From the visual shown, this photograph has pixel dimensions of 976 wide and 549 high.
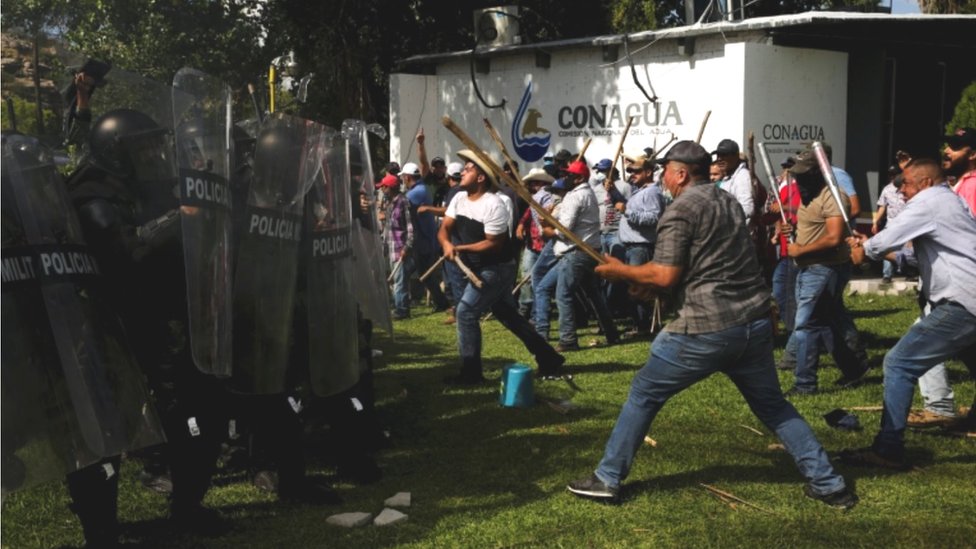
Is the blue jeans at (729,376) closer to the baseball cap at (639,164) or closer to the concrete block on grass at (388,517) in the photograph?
the concrete block on grass at (388,517)

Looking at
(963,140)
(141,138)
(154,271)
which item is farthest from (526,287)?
(141,138)

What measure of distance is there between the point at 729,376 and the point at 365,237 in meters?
2.24

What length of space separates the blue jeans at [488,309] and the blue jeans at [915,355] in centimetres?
338

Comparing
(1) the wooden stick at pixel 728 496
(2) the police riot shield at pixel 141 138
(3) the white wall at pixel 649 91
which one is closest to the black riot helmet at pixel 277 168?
(2) the police riot shield at pixel 141 138

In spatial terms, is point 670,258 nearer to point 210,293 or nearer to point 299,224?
point 299,224

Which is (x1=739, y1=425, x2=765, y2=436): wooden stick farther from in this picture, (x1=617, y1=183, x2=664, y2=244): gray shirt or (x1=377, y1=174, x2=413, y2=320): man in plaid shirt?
(x1=377, y1=174, x2=413, y2=320): man in plaid shirt

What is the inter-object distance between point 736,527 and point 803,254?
10.4 ft

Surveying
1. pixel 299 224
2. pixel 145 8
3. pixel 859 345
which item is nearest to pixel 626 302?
pixel 859 345

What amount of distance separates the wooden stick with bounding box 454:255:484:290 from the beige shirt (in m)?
2.48

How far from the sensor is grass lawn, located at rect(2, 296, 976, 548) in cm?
541

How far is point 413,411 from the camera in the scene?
322 inches

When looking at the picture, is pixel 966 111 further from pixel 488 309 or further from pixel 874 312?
pixel 488 309

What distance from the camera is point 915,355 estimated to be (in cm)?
631

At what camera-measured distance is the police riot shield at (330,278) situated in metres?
5.59
